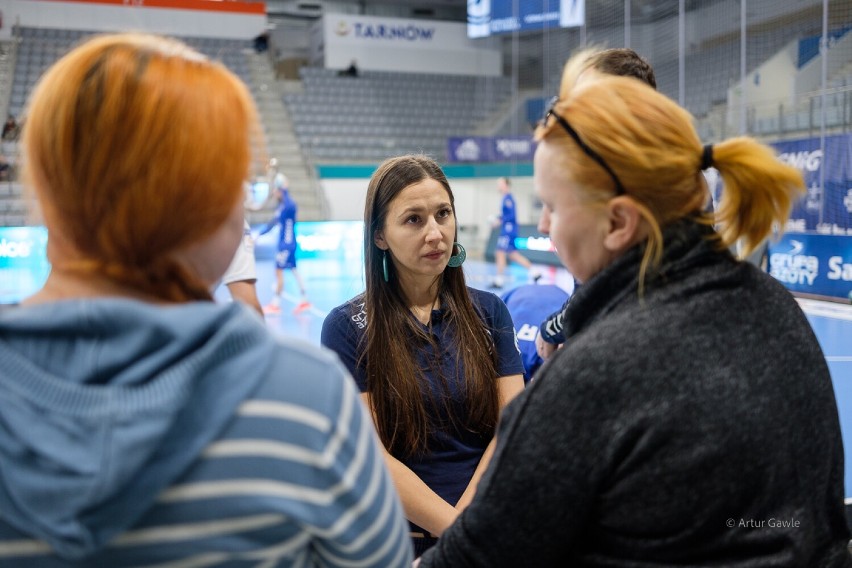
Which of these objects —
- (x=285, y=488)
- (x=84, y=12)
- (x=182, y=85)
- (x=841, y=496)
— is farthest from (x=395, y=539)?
(x=84, y=12)

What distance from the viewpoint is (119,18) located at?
18922 mm

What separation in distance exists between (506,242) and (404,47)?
12292mm

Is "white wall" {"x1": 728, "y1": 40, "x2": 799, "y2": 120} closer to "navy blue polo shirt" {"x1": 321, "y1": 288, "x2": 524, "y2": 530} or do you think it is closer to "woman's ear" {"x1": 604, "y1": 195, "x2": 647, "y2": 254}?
"navy blue polo shirt" {"x1": 321, "y1": 288, "x2": 524, "y2": 530}

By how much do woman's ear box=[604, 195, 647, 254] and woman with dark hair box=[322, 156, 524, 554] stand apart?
78 centimetres

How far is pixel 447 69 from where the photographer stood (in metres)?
22.8

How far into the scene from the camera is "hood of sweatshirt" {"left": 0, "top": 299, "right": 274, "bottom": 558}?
64cm

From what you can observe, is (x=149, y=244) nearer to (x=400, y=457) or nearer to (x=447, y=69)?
(x=400, y=457)

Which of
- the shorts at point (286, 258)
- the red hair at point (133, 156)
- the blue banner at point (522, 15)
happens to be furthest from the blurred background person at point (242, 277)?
the blue banner at point (522, 15)

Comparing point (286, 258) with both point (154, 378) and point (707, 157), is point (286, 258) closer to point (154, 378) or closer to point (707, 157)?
point (707, 157)

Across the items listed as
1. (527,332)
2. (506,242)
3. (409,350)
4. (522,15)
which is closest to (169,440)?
(409,350)

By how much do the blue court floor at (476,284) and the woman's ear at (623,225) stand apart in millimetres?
917

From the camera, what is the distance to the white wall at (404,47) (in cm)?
2173

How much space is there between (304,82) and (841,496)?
22125 mm

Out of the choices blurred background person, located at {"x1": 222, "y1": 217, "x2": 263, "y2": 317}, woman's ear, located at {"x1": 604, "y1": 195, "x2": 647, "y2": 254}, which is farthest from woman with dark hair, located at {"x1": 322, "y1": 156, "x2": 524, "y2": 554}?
blurred background person, located at {"x1": 222, "y1": 217, "x2": 263, "y2": 317}
